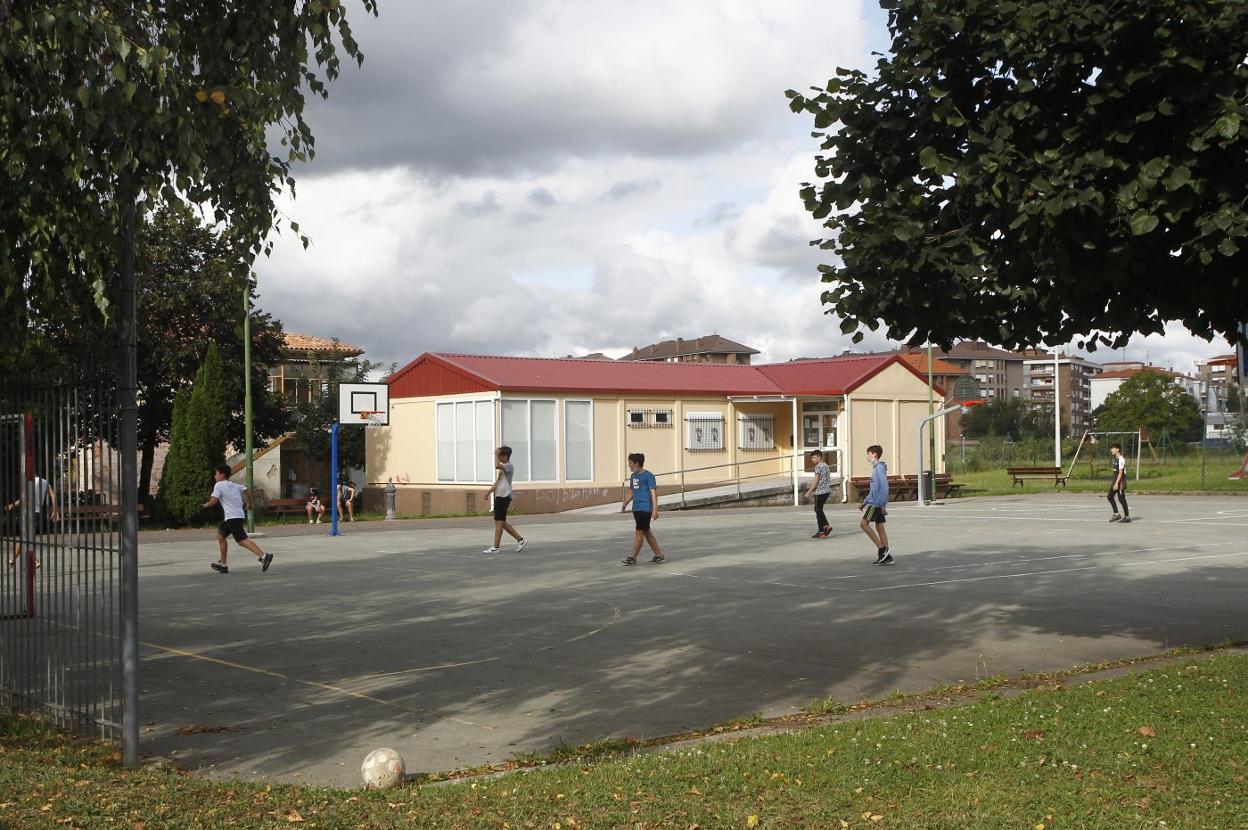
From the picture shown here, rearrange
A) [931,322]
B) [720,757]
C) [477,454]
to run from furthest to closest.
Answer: [477,454]
[931,322]
[720,757]

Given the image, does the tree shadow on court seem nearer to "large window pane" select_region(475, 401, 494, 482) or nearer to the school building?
"large window pane" select_region(475, 401, 494, 482)

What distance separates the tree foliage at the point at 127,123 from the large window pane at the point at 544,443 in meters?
29.6

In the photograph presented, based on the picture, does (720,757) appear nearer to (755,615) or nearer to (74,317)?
(74,317)

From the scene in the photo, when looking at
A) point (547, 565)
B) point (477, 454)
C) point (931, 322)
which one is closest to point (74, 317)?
point (931, 322)

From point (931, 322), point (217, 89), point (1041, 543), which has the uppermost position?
point (217, 89)

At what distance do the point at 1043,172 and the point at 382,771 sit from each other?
5.32m

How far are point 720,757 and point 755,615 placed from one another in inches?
265

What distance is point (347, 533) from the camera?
2894 cm

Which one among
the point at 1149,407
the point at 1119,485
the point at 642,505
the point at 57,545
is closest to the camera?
the point at 57,545

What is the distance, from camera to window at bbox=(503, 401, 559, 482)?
3775cm

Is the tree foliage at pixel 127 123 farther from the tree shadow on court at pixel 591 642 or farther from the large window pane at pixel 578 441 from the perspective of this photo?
the large window pane at pixel 578 441

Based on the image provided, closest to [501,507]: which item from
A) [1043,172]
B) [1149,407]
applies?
[1043,172]

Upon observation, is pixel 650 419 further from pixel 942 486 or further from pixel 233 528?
pixel 233 528

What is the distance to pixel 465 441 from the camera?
39000 mm
